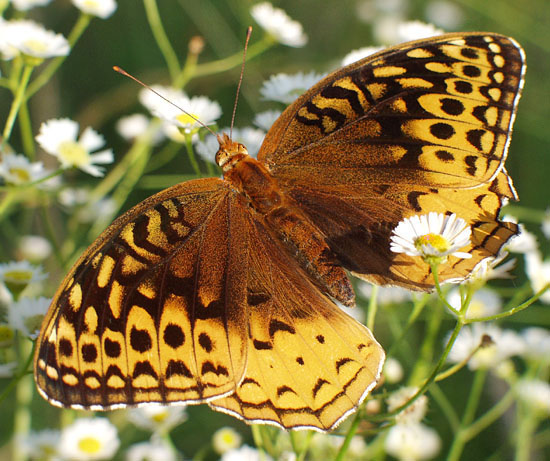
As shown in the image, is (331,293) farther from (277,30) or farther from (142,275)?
(277,30)

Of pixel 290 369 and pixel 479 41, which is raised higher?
pixel 479 41

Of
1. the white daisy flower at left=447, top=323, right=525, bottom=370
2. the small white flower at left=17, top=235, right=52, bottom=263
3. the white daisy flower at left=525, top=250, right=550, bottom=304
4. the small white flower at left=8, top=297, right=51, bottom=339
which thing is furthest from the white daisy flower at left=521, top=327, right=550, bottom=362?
the small white flower at left=17, top=235, right=52, bottom=263

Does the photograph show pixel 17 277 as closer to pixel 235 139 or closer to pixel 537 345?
pixel 235 139

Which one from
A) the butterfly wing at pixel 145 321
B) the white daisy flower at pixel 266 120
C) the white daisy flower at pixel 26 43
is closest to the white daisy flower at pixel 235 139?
the white daisy flower at pixel 266 120

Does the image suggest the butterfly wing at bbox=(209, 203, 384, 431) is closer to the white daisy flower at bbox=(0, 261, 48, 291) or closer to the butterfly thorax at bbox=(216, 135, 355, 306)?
the butterfly thorax at bbox=(216, 135, 355, 306)

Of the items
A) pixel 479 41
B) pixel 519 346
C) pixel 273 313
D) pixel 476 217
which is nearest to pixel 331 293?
pixel 273 313

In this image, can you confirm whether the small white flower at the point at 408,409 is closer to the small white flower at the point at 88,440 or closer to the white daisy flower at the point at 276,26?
the small white flower at the point at 88,440
